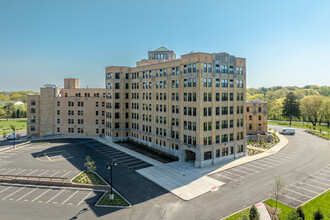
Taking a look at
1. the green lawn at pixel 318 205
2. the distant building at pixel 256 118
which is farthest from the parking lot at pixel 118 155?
the distant building at pixel 256 118

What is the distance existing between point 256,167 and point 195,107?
16.3 m

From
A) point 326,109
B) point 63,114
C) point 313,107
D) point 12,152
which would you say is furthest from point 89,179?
point 313,107

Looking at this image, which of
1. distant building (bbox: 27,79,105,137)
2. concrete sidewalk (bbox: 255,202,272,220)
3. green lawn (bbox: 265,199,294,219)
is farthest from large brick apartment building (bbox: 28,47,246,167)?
concrete sidewalk (bbox: 255,202,272,220)

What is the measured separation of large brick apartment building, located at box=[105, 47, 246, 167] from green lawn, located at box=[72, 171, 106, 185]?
1740 cm

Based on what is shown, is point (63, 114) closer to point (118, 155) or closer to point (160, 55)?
point (118, 155)

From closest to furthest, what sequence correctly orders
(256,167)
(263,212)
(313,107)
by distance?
1. (263,212)
2. (256,167)
3. (313,107)

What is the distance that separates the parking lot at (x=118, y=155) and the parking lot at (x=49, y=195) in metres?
12.2

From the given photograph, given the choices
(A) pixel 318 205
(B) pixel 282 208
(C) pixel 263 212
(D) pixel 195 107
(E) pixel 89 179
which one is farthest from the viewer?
(D) pixel 195 107

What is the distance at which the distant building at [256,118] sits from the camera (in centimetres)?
6856

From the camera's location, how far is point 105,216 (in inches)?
926

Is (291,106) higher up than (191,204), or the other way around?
(291,106)

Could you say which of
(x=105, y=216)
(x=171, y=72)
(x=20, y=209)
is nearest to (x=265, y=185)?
(x=105, y=216)

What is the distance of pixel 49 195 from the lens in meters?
28.6

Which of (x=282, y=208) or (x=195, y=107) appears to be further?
(x=195, y=107)
